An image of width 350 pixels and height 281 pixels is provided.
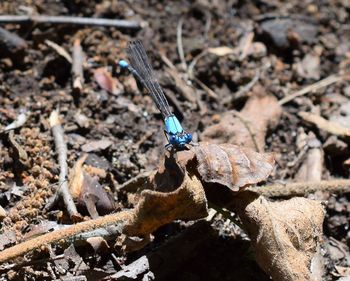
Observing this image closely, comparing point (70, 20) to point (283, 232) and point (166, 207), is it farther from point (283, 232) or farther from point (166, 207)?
point (283, 232)

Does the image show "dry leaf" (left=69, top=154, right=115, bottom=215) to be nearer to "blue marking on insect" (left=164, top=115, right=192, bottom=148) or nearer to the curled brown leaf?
"blue marking on insect" (left=164, top=115, right=192, bottom=148)

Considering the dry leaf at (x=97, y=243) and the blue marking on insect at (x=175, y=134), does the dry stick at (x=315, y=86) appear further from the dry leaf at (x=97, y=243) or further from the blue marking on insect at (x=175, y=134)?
the dry leaf at (x=97, y=243)

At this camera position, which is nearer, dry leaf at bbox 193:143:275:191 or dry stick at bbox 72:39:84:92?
dry leaf at bbox 193:143:275:191

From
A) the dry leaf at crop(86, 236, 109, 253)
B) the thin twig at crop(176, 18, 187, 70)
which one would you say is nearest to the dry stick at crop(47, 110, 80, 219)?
the dry leaf at crop(86, 236, 109, 253)

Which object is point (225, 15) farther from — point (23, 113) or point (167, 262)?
point (167, 262)

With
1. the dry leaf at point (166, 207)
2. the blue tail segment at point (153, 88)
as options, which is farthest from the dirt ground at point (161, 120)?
the blue tail segment at point (153, 88)

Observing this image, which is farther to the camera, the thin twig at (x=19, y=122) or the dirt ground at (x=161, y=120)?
the thin twig at (x=19, y=122)
